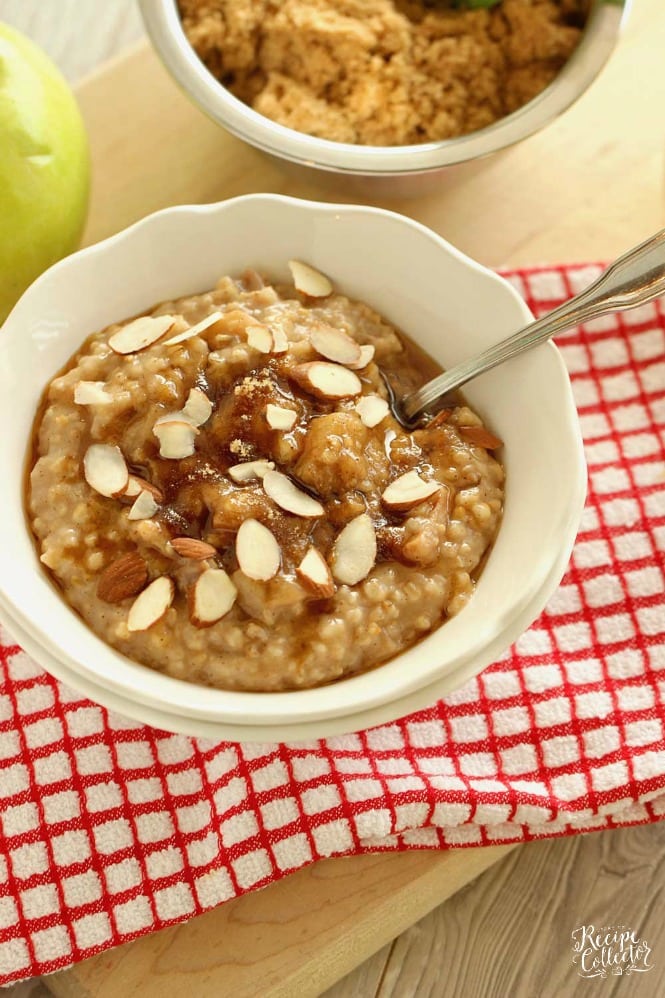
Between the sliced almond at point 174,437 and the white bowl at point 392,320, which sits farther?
the sliced almond at point 174,437

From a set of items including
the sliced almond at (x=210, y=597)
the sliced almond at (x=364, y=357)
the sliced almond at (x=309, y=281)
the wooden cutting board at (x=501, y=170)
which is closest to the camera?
the sliced almond at (x=210, y=597)

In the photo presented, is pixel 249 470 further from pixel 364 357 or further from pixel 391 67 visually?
pixel 391 67

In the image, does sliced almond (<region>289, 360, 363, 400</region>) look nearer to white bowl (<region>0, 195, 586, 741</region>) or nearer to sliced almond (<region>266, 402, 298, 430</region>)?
sliced almond (<region>266, 402, 298, 430</region>)

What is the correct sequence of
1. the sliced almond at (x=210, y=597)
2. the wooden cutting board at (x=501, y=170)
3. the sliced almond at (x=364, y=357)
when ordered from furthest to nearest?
the wooden cutting board at (x=501, y=170) < the sliced almond at (x=364, y=357) < the sliced almond at (x=210, y=597)

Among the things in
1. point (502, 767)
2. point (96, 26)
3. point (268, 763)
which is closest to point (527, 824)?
point (502, 767)

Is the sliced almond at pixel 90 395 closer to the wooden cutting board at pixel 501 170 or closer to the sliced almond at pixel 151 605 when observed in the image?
the sliced almond at pixel 151 605

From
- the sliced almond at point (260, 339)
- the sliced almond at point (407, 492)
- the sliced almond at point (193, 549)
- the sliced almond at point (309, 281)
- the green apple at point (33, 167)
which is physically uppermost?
the green apple at point (33, 167)

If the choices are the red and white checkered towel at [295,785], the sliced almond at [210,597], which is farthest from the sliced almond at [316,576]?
the red and white checkered towel at [295,785]

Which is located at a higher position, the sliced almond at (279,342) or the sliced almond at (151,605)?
the sliced almond at (279,342)

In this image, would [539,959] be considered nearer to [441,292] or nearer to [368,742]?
[368,742]
